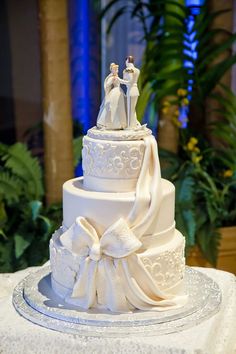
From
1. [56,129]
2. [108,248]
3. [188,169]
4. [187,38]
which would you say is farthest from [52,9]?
[108,248]

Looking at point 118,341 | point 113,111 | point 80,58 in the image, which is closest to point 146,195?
point 113,111

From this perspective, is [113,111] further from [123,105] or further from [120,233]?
[120,233]

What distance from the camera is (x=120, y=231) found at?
7.04 ft

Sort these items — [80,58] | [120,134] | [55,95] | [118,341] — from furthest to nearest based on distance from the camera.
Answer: [80,58], [55,95], [120,134], [118,341]

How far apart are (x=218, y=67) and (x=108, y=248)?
7.70ft

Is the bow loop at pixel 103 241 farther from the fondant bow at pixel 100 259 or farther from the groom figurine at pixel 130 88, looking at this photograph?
the groom figurine at pixel 130 88

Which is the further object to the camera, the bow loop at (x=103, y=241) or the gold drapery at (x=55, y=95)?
the gold drapery at (x=55, y=95)

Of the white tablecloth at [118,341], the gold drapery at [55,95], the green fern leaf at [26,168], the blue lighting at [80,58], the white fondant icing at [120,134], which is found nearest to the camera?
the white tablecloth at [118,341]

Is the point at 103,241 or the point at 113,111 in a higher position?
the point at 113,111

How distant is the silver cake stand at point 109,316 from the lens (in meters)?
2.08

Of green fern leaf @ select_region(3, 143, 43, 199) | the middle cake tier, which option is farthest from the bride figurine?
green fern leaf @ select_region(3, 143, 43, 199)

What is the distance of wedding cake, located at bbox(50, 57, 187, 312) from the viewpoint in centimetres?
218

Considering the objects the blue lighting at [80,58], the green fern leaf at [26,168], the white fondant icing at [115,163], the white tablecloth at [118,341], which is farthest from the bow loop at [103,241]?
the blue lighting at [80,58]

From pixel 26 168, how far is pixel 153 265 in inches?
76.9
